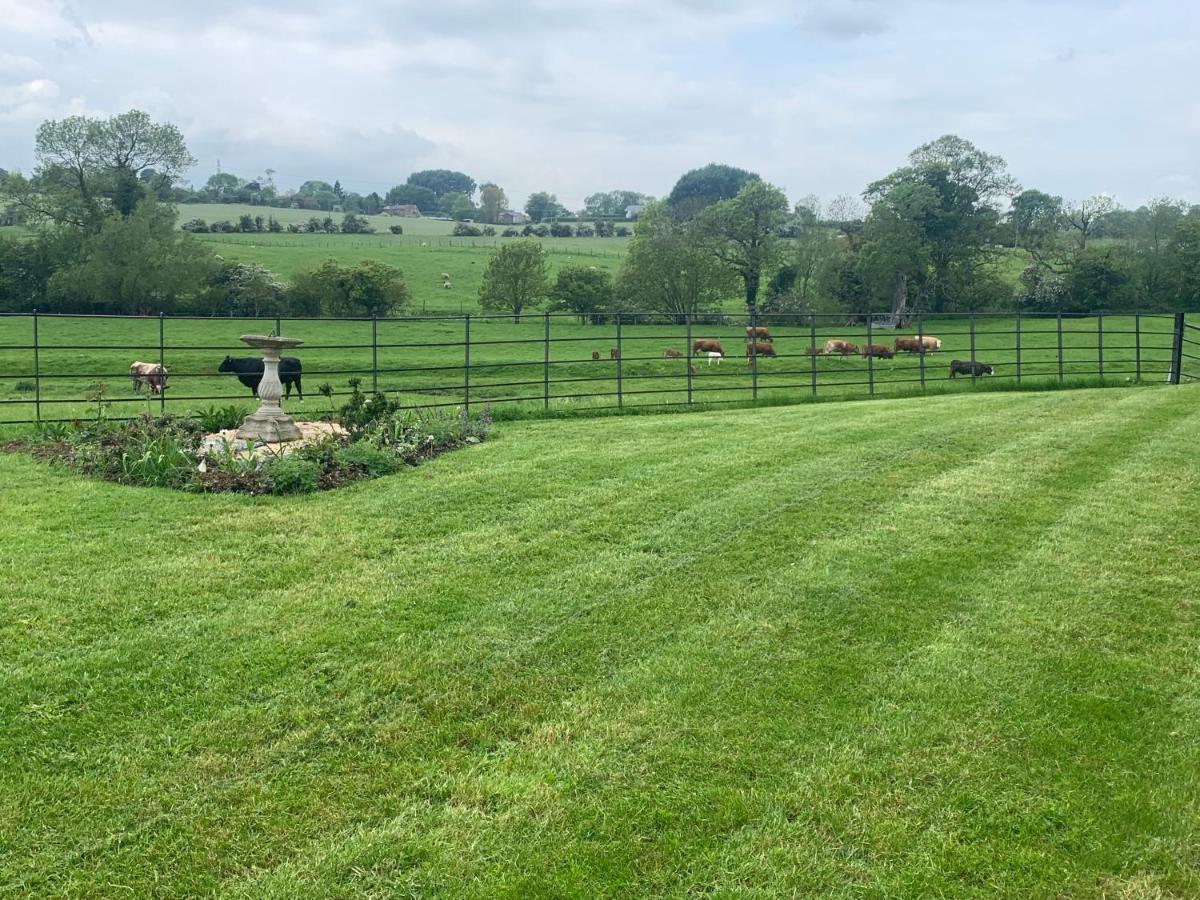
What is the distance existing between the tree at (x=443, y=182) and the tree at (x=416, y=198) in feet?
15.0

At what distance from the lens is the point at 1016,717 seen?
3.80 metres

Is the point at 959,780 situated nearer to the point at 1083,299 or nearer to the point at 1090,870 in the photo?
the point at 1090,870

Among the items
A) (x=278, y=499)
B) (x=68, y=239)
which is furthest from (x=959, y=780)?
(x=68, y=239)

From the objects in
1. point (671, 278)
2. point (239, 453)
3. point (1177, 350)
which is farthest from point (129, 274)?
point (1177, 350)

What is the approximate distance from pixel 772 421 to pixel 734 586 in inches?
273

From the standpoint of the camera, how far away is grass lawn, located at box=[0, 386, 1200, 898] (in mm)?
2918

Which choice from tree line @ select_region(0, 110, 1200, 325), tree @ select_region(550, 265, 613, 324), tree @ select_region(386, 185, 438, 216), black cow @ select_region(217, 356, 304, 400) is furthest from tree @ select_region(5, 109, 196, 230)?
tree @ select_region(386, 185, 438, 216)

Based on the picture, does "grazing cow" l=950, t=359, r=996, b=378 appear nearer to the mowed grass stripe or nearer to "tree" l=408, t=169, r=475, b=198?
the mowed grass stripe

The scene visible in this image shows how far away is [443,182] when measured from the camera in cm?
14000

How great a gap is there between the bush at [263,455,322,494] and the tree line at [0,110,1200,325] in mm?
36856

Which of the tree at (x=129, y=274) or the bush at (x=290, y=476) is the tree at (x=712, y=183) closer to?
the tree at (x=129, y=274)

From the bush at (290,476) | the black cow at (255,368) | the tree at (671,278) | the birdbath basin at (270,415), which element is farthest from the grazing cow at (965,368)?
the tree at (671,278)

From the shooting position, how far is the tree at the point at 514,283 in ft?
149

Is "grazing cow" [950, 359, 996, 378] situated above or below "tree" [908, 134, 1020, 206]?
below
